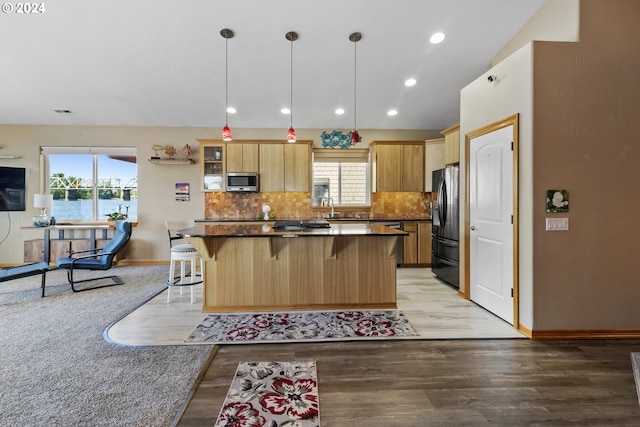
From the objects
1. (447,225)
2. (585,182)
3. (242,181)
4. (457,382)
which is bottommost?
(457,382)

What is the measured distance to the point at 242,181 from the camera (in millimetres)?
5840

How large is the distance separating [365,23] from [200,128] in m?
4.18

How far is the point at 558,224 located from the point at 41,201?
313 inches

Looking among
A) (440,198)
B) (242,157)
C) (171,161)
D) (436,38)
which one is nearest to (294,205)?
(242,157)

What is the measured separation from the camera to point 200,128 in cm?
612

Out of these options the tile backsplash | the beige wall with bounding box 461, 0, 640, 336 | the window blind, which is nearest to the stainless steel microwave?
the tile backsplash

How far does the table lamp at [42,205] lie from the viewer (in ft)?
17.8

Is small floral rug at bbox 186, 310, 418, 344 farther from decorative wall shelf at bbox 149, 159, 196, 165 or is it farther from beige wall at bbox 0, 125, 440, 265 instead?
decorative wall shelf at bbox 149, 159, 196, 165

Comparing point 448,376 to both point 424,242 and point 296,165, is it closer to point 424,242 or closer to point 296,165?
point 424,242

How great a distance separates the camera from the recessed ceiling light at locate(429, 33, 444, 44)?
11.5 feet

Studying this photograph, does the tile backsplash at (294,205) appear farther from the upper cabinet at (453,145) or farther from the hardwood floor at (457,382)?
the hardwood floor at (457,382)

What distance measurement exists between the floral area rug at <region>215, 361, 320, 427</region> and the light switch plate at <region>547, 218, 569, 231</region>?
250 cm

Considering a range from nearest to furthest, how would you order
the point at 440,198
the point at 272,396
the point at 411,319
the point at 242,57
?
the point at 272,396 → the point at 411,319 → the point at 242,57 → the point at 440,198

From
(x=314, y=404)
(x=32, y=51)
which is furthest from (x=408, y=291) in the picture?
(x=32, y=51)
